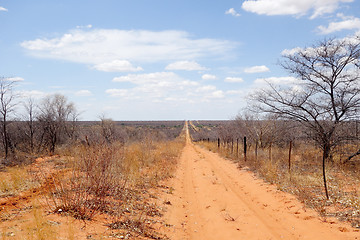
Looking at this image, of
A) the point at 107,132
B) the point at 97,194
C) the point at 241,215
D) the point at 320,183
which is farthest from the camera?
the point at 107,132

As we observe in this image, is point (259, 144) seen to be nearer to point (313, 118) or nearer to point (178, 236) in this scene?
point (313, 118)

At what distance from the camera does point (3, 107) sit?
18328 millimetres

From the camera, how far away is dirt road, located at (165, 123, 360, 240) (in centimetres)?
625

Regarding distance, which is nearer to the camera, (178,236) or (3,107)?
(178,236)

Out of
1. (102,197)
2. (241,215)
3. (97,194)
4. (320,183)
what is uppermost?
(97,194)

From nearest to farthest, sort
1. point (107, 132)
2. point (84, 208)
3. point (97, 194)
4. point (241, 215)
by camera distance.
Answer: point (84, 208), point (97, 194), point (241, 215), point (107, 132)

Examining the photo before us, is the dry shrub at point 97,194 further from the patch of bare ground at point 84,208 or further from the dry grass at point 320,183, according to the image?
the dry grass at point 320,183

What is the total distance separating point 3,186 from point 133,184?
433cm

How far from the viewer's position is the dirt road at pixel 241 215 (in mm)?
6250

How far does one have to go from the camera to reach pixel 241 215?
7742 mm

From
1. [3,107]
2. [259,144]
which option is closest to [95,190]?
[3,107]

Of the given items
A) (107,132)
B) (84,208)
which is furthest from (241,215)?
(107,132)

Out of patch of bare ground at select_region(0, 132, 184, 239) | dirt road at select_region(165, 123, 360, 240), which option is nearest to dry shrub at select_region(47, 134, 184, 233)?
patch of bare ground at select_region(0, 132, 184, 239)

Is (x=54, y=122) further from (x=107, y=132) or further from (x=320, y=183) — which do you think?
(x=320, y=183)
